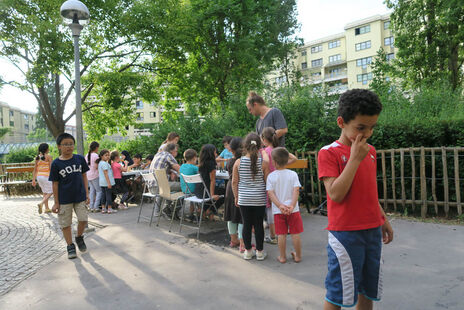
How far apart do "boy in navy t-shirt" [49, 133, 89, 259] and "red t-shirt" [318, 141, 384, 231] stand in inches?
165

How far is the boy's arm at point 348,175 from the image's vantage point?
1.80m

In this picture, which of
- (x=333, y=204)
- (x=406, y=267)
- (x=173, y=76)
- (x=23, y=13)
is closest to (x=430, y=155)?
(x=406, y=267)

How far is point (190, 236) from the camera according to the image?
5902 mm

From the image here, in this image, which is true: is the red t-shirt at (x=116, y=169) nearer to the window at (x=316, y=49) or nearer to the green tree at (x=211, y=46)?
the green tree at (x=211, y=46)

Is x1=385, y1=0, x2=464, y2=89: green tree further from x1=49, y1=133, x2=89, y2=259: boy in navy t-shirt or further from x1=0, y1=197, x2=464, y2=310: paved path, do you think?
x1=49, y1=133, x2=89, y2=259: boy in navy t-shirt

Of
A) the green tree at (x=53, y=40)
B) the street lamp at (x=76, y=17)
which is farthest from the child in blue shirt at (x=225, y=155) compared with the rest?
the green tree at (x=53, y=40)

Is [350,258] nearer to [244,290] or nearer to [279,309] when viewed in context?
[279,309]

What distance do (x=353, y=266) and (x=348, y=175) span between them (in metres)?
0.57

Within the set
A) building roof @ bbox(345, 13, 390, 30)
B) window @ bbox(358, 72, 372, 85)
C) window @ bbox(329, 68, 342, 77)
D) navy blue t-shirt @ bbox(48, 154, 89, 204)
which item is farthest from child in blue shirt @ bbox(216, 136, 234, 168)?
window @ bbox(329, 68, 342, 77)

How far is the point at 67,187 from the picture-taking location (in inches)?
197

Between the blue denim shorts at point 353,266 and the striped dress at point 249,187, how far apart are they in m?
2.32

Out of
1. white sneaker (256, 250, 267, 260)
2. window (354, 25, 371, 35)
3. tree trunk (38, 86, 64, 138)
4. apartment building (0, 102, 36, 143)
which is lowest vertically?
white sneaker (256, 250, 267, 260)

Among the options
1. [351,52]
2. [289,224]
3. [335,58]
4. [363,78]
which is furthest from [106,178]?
[335,58]

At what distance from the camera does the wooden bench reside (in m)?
13.6
